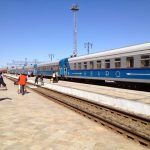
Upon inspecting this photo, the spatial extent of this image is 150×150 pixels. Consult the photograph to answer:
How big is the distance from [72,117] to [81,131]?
3.04m

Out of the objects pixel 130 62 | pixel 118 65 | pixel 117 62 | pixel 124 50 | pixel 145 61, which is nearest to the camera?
pixel 145 61

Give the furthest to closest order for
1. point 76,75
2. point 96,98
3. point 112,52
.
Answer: point 76,75
point 112,52
point 96,98

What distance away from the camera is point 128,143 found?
803 cm

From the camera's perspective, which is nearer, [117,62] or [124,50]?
[124,50]

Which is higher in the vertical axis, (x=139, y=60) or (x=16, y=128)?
(x=139, y=60)

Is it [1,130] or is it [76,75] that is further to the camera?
[76,75]

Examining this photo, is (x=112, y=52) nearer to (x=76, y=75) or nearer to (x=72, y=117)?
(x=76, y=75)

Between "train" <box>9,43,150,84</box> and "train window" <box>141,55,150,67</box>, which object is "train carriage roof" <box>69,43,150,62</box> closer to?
"train" <box>9,43,150,84</box>

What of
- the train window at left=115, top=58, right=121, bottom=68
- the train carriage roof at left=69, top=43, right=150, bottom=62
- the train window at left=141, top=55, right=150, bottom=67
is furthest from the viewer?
the train window at left=115, top=58, right=121, bottom=68

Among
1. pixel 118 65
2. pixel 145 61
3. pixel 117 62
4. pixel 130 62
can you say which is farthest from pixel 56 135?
pixel 117 62

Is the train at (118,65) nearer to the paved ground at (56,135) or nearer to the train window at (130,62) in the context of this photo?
the train window at (130,62)

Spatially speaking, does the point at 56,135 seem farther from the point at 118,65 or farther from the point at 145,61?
the point at 118,65

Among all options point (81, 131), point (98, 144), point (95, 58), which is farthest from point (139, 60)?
point (98, 144)

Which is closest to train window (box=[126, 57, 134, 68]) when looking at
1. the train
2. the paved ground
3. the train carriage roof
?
the train
